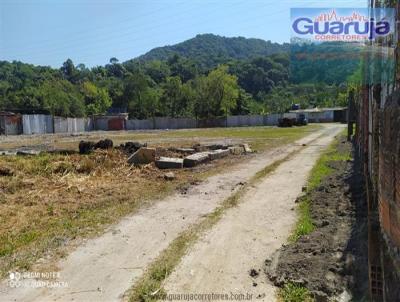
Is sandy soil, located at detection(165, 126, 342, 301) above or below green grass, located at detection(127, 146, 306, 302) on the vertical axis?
below

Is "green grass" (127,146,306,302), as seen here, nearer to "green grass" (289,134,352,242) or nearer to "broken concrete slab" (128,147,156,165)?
"green grass" (289,134,352,242)

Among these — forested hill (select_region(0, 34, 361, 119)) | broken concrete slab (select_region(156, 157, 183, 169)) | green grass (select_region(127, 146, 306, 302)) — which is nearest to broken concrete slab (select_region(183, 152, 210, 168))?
broken concrete slab (select_region(156, 157, 183, 169))

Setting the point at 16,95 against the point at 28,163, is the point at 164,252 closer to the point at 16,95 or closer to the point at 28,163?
the point at 28,163

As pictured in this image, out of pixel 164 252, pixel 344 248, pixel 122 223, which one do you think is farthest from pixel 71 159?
pixel 344 248

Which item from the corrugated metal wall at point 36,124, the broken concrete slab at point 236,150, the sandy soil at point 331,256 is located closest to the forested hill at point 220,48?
the corrugated metal wall at point 36,124

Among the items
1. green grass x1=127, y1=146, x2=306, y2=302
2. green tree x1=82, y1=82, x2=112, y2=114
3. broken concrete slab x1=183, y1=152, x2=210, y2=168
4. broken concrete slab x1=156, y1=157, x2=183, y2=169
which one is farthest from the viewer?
green tree x1=82, y1=82, x2=112, y2=114

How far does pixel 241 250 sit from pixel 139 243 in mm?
1606

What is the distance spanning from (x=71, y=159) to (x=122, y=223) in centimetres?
849

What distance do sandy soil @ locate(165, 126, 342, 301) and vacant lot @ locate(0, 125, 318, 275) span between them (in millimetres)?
2028

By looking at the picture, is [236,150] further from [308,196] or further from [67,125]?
[67,125]

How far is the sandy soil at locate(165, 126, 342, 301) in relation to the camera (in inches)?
211

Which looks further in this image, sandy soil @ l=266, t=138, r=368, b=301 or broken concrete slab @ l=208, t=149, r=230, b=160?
broken concrete slab @ l=208, t=149, r=230, b=160

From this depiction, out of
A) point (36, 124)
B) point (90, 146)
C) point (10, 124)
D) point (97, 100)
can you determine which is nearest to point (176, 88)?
point (97, 100)

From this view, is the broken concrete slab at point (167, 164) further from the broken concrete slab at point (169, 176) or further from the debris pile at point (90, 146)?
the debris pile at point (90, 146)
